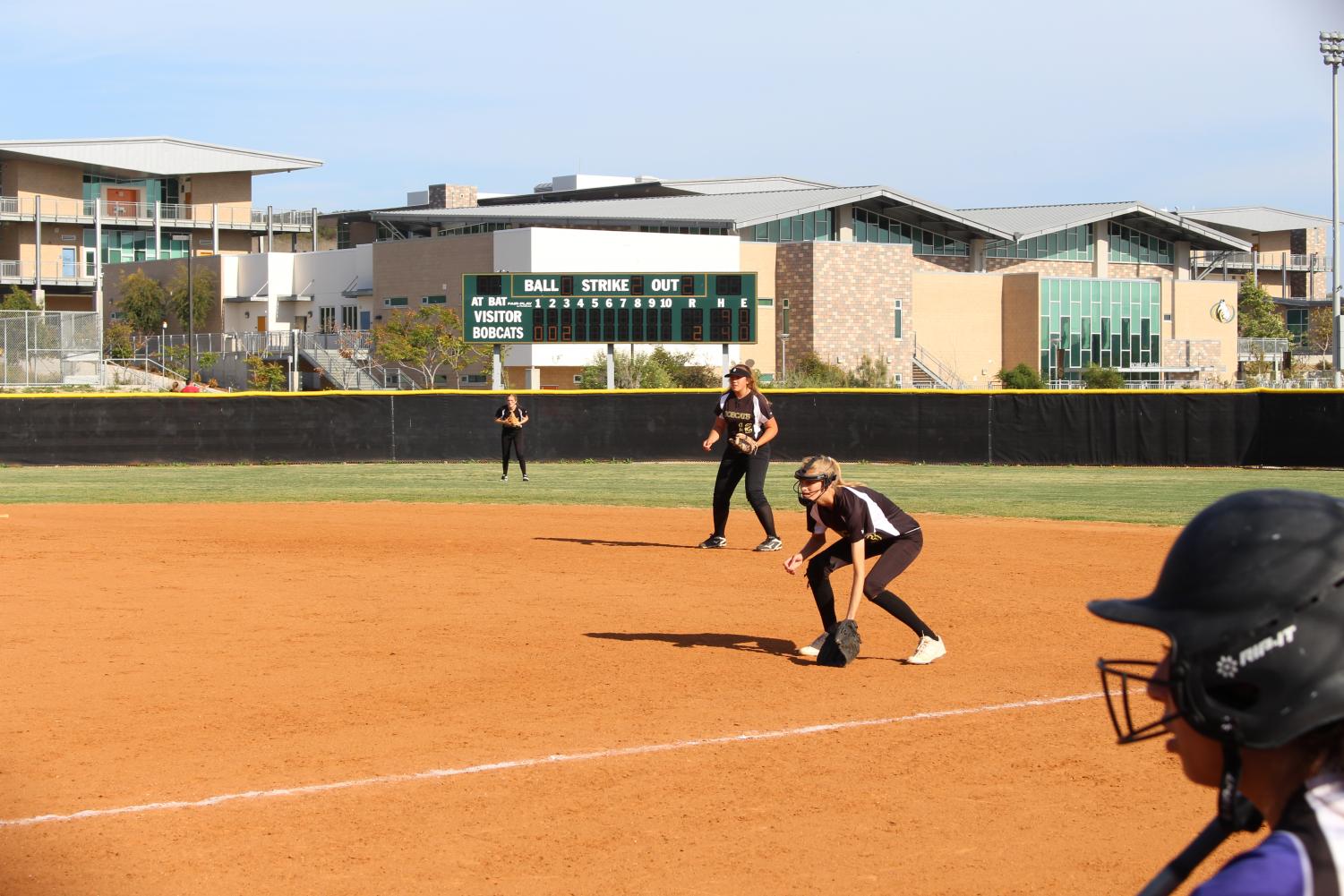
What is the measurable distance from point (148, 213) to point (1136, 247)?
5673cm

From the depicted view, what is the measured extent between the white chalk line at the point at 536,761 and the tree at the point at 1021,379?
5306 centimetres

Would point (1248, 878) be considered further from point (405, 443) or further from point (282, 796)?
point (405, 443)

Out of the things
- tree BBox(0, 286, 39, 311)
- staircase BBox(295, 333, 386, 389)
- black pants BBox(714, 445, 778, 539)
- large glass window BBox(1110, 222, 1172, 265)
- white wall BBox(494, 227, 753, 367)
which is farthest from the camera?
large glass window BBox(1110, 222, 1172, 265)

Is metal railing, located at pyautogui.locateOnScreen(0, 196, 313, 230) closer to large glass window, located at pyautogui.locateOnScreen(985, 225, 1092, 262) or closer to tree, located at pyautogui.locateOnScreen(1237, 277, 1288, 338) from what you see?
large glass window, located at pyautogui.locateOnScreen(985, 225, 1092, 262)

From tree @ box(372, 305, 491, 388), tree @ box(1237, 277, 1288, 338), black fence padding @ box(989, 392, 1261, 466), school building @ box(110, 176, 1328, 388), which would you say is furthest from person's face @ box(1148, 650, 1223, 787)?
tree @ box(1237, 277, 1288, 338)

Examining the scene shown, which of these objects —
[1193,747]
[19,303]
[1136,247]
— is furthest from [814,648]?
[1136,247]

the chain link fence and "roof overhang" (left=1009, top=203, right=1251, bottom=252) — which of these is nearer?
the chain link fence

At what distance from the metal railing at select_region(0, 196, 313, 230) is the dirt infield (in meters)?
72.4

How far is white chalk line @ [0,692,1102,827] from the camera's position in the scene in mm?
6195

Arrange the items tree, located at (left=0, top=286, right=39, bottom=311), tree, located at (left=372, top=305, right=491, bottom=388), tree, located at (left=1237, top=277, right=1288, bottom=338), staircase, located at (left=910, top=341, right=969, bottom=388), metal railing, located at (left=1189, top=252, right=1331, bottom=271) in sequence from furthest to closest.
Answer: metal railing, located at (left=1189, top=252, right=1331, bottom=271)
tree, located at (left=1237, top=277, right=1288, bottom=338)
tree, located at (left=0, top=286, right=39, bottom=311)
staircase, located at (left=910, top=341, right=969, bottom=388)
tree, located at (left=372, top=305, right=491, bottom=388)

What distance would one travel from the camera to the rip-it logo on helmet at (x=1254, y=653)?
6.11 feet

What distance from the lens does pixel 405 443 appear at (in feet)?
108

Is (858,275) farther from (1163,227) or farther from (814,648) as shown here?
(814,648)

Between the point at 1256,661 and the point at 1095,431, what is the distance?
30.7 metres
